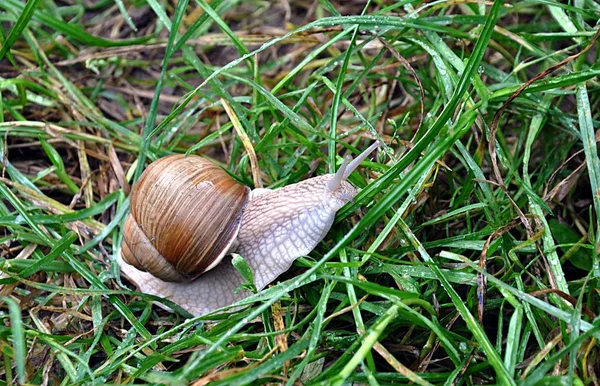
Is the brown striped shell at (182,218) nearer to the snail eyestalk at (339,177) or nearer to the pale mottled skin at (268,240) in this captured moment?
the pale mottled skin at (268,240)

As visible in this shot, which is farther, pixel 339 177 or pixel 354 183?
pixel 354 183

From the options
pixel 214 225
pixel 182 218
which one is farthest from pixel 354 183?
pixel 182 218

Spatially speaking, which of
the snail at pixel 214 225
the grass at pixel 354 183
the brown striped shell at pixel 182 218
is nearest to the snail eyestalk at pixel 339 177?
the snail at pixel 214 225

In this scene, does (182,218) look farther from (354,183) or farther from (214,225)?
(354,183)

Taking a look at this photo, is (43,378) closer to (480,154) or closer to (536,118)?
(480,154)

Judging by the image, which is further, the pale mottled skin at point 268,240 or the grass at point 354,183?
the pale mottled skin at point 268,240

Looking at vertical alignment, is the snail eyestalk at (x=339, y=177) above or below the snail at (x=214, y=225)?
above
